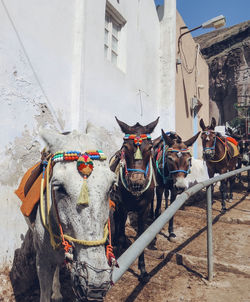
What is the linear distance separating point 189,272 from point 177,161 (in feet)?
5.83

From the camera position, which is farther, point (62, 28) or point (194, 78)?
point (194, 78)

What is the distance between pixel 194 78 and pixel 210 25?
8.19ft

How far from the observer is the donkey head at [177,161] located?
13.7 feet

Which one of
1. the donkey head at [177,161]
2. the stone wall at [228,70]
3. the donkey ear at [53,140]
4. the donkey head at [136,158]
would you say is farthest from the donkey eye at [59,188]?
the stone wall at [228,70]

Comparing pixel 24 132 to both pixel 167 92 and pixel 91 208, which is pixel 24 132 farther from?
pixel 167 92

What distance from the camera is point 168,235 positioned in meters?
4.90

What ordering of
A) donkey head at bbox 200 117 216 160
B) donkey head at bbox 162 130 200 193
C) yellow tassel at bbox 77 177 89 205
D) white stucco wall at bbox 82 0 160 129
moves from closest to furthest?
yellow tassel at bbox 77 177 89 205 → donkey head at bbox 162 130 200 193 → white stucco wall at bbox 82 0 160 129 → donkey head at bbox 200 117 216 160

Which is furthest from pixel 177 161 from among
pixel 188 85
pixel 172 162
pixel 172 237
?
pixel 188 85

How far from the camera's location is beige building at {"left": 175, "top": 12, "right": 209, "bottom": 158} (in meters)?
9.36

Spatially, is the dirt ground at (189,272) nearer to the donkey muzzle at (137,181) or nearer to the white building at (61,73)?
the donkey muzzle at (137,181)

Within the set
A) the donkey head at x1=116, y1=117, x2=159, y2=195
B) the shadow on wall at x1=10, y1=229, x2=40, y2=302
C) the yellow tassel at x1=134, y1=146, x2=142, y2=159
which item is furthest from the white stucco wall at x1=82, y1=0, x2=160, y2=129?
the shadow on wall at x1=10, y1=229, x2=40, y2=302

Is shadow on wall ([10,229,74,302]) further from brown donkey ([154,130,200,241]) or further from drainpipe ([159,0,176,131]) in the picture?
drainpipe ([159,0,176,131])

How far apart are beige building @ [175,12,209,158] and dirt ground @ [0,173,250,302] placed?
16.5 feet

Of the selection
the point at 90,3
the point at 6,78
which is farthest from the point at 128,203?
the point at 90,3
